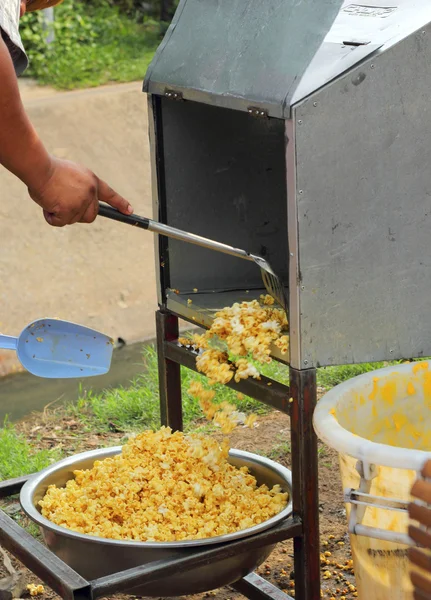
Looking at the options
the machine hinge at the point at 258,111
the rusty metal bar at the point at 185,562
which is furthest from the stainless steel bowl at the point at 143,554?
the machine hinge at the point at 258,111

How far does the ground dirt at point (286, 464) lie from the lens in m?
2.88

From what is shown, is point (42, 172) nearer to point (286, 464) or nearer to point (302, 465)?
point (302, 465)

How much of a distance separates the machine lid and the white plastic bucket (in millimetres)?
690

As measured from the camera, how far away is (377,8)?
95.2 inches

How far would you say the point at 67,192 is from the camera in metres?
2.43

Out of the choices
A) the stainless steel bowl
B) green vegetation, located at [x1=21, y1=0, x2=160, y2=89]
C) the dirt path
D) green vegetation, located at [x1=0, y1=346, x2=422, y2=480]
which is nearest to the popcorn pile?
the stainless steel bowl

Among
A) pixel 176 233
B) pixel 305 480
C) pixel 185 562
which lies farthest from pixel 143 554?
pixel 176 233

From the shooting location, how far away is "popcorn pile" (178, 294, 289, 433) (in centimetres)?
247

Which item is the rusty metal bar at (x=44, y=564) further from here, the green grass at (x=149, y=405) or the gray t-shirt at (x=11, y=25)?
the green grass at (x=149, y=405)

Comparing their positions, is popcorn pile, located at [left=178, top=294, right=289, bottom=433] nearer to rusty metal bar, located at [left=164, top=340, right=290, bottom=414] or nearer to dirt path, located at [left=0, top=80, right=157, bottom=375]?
rusty metal bar, located at [left=164, top=340, right=290, bottom=414]

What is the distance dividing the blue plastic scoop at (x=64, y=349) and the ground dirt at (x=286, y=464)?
0.65m

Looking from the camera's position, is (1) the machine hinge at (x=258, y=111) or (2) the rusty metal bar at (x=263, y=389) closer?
(1) the machine hinge at (x=258, y=111)

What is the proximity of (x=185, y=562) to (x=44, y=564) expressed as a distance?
1.04 ft

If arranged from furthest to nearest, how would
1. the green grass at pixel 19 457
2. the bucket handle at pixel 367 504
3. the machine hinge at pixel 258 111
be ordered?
the green grass at pixel 19 457 < the machine hinge at pixel 258 111 < the bucket handle at pixel 367 504
